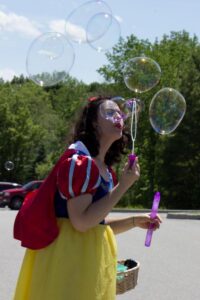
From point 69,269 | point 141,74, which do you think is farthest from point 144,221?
point 141,74

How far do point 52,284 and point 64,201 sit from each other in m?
0.37

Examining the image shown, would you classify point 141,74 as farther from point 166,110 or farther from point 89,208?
point 89,208

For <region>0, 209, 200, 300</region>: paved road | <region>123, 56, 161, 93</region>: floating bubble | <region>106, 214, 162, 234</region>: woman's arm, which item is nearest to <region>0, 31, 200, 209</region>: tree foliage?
<region>0, 209, 200, 300</region>: paved road

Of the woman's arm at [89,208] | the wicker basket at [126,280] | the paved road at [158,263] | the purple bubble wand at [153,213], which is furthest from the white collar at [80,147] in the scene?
the paved road at [158,263]

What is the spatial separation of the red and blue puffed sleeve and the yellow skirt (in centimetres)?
17

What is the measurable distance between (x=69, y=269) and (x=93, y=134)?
68 centimetres

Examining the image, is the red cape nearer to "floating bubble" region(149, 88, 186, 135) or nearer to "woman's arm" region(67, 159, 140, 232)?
"woman's arm" region(67, 159, 140, 232)

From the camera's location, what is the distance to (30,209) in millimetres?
3039

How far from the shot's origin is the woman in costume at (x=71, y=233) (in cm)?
296

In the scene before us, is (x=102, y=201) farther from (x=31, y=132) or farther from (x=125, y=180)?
(x=31, y=132)

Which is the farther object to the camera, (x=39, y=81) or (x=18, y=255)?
(x=18, y=255)

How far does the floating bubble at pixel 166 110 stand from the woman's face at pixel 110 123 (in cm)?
256

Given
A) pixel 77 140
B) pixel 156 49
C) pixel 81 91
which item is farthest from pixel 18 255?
pixel 81 91

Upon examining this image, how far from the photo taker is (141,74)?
643cm
